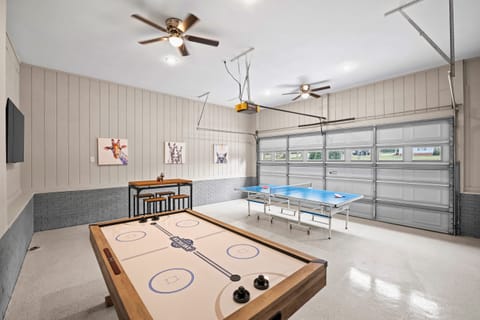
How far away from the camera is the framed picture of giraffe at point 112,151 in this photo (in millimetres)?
5094

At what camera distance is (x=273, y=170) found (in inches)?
309

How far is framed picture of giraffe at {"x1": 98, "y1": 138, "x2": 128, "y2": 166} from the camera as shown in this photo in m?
5.09

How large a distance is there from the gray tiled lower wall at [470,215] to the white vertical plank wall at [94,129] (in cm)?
645

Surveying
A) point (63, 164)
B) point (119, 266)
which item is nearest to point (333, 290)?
point (119, 266)

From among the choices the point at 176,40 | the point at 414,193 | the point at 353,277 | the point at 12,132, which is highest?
the point at 176,40

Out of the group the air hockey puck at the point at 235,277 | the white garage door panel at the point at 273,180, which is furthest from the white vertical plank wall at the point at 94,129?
the air hockey puck at the point at 235,277

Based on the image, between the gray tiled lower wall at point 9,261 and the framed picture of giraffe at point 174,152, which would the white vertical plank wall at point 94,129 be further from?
the gray tiled lower wall at point 9,261

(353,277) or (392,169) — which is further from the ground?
(392,169)

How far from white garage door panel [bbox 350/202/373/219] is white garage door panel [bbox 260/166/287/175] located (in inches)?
97.5

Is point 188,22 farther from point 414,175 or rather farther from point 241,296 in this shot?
point 414,175

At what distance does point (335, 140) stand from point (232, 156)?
3691 mm

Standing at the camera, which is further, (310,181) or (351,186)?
(310,181)

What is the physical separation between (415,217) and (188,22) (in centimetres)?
608

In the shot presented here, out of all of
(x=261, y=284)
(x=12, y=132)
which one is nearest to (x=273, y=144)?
(x=12, y=132)
